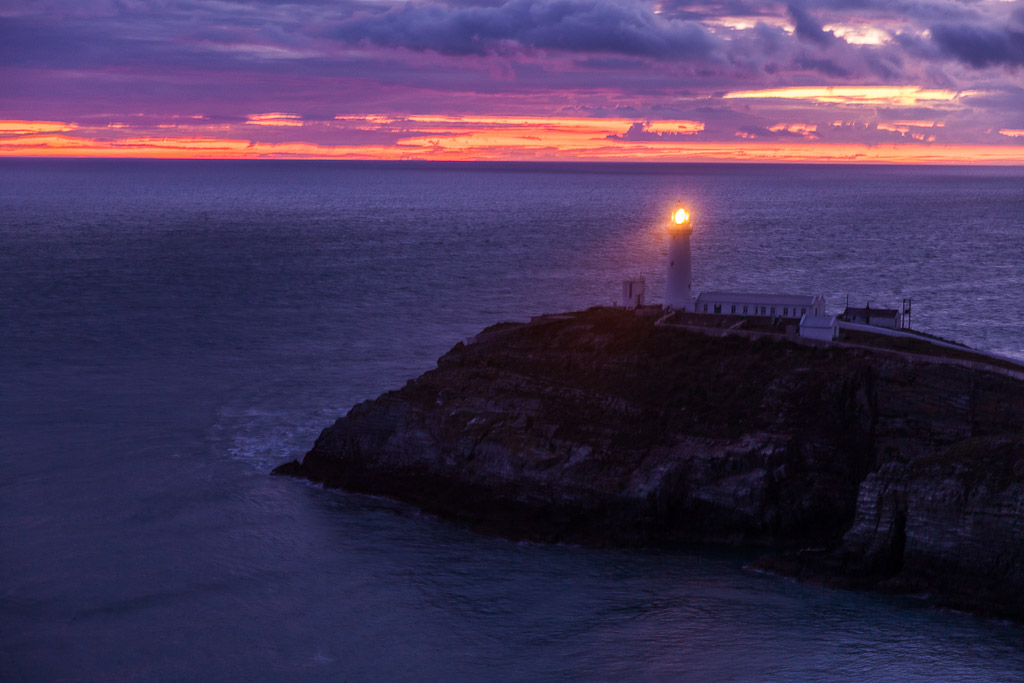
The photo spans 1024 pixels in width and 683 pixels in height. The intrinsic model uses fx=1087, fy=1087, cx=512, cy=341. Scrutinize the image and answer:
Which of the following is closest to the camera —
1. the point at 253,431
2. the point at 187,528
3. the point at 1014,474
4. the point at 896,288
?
the point at 1014,474

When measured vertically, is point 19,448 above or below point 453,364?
below

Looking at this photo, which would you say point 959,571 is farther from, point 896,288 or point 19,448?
point 896,288

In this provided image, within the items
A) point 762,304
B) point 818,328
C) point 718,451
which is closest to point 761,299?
point 762,304

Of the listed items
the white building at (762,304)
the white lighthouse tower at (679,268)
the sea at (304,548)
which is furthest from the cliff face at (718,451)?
the white lighthouse tower at (679,268)

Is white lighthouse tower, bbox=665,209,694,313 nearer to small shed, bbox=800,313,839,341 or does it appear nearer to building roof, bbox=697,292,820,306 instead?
building roof, bbox=697,292,820,306

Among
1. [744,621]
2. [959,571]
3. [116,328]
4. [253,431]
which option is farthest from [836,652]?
[116,328]
